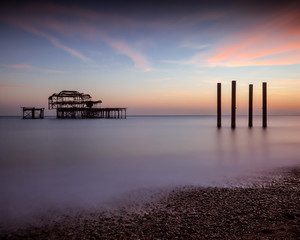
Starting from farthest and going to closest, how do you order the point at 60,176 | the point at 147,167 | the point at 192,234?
1. the point at 147,167
2. the point at 60,176
3. the point at 192,234

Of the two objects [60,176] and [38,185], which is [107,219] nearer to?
[38,185]

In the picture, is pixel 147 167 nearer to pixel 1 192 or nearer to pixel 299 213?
pixel 1 192

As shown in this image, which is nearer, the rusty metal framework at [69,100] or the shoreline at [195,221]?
the shoreline at [195,221]

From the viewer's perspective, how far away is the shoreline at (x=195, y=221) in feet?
13.1

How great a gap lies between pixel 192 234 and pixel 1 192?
19.6 ft

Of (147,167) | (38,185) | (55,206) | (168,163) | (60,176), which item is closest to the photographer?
(55,206)

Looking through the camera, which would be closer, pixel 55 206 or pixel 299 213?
pixel 299 213

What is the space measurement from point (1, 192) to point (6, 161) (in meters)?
6.30

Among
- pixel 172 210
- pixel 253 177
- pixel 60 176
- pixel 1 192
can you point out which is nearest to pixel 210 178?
pixel 253 177

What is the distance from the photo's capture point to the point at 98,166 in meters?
11.2

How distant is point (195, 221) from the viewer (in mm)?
4418

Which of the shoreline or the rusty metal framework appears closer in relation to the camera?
the shoreline

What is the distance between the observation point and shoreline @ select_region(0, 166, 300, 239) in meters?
3.98

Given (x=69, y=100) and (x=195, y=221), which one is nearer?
(x=195, y=221)
